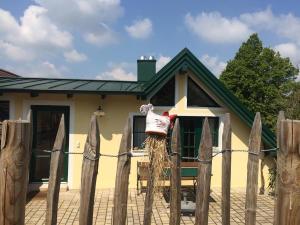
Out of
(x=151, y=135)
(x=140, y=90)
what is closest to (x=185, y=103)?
(x=140, y=90)

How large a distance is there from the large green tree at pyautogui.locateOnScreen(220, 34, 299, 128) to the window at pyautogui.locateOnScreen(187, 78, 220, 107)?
23.0 m

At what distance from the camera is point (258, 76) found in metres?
35.2

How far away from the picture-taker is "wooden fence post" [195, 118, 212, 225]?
2965 mm

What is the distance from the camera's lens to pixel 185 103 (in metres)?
11.2

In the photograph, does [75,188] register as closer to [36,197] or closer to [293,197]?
[36,197]

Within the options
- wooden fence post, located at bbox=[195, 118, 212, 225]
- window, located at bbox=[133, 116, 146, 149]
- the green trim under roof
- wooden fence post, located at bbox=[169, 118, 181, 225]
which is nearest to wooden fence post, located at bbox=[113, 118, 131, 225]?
wooden fence post, located at bbox=[169, 118, 181, 225]

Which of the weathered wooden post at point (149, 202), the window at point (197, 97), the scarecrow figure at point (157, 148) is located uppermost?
the window at point (197, 97)

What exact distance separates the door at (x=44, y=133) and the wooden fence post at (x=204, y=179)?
846 cm

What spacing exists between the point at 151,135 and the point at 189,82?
26.6 feet

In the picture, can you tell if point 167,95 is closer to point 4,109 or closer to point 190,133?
point 190,133

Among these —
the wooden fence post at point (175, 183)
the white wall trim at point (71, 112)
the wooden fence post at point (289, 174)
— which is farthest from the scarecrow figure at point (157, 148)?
the white wall trim at point (71, 112)

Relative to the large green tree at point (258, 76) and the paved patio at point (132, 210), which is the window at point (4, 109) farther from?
the large green tree at point (258, 76)

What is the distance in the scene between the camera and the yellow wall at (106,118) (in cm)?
1090

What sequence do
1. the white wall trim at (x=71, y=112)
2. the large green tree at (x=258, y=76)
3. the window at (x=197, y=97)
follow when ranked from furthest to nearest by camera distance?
the large green tree at (x=258, y=76)
the window at (x=197, y=97)
the white wall trim at (x=71, y=112)
